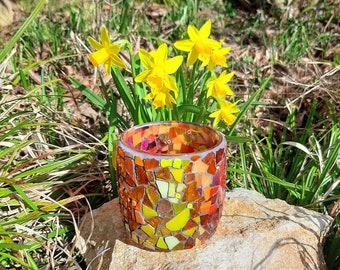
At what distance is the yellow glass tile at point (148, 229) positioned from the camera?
3.67 ft

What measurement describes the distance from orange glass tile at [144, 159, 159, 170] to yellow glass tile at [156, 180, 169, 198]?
38 millimetres

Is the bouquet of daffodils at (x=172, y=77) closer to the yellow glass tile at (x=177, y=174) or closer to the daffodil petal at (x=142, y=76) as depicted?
the daffodil petal at (x=142, y=76)

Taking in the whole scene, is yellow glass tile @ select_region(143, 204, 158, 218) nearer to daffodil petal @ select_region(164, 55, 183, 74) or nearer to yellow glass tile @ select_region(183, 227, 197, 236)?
yellow glass tile @ select_region(183, 227, 197, 236)

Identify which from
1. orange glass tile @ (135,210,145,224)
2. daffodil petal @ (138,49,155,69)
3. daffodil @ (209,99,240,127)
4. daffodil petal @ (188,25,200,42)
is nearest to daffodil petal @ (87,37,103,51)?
daffodil petal @ (138,49,155,69)

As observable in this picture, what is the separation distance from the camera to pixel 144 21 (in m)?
2.88

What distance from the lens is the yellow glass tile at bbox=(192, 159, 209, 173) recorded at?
1.07 m

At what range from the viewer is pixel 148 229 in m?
1.12

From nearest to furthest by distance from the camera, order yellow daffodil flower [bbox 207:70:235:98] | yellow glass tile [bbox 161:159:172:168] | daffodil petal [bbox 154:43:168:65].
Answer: yellow glass tile [bbox 161:159:172:168] < daffodil petal [bbox 154:43:168:65] < yellow daffodil flower [bbox 207:70:235:98]

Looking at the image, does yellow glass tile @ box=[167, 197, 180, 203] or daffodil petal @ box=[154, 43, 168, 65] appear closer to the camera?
yellow glass tile @ box=[167, 197, 180, 203]

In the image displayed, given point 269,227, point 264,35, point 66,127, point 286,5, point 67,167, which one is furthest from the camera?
point 286,5

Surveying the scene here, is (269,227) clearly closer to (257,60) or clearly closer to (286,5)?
(257,60)

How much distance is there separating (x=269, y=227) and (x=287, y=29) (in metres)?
2.03

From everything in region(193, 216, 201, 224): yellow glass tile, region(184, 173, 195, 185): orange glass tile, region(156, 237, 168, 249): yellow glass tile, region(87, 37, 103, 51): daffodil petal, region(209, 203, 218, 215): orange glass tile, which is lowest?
region(156, 237, 168, 249): yellow glass tile

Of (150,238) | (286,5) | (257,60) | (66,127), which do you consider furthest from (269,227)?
(286,5)
